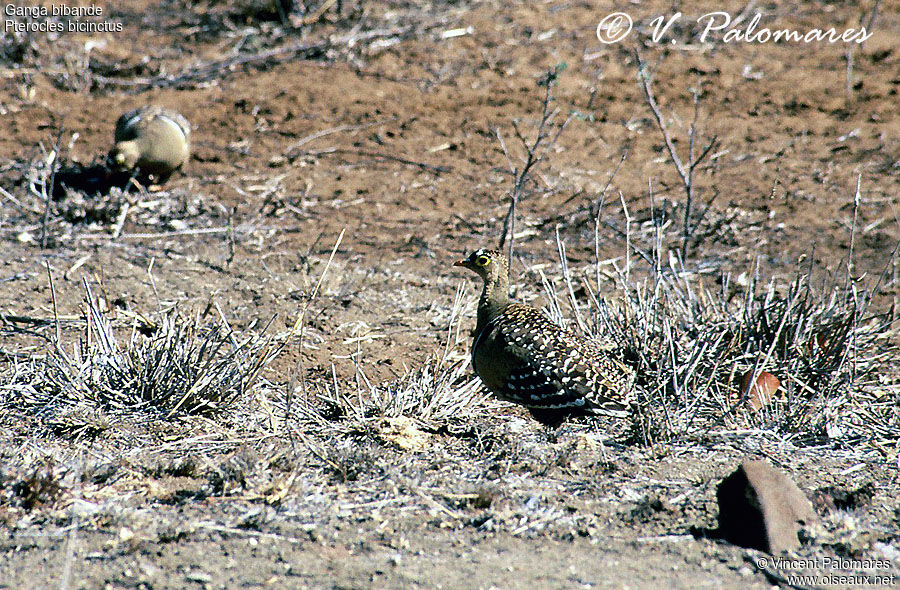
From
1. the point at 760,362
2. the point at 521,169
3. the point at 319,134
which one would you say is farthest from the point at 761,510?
the point at 319,134

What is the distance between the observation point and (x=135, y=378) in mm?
4680

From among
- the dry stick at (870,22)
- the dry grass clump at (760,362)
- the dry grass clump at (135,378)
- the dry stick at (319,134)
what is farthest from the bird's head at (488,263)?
the dry stick at (870,22)

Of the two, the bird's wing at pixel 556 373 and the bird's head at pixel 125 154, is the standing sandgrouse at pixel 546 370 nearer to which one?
the bird's wing at pixel 556 373

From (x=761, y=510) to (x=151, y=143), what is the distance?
18.7 feet

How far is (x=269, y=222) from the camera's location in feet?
24.3

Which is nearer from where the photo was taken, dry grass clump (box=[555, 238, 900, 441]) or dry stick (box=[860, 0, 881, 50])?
dry grass clump (box=[555, 238, 900, 441])

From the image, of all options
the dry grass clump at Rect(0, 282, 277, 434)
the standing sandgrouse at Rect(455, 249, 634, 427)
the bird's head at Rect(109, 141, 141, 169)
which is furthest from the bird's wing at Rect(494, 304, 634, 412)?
the bird's head at Rect(109, 141, 141, 169)

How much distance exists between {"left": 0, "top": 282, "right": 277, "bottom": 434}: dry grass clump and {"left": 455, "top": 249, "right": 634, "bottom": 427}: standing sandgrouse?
116 centimetres

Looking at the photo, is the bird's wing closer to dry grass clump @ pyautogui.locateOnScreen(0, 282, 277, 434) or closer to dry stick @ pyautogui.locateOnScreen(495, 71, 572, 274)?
dry stick @ pyautogui.locateOnScreen(495, 71, 572, 274)

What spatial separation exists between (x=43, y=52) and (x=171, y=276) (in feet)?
16.8

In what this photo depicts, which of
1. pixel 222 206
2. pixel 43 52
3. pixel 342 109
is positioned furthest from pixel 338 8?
pixel 222 206

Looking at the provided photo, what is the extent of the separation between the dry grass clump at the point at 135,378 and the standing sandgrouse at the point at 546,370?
1161 mm

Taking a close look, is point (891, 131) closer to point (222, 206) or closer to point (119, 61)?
point (222, 206)

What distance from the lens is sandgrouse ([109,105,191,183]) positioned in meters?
7.45
